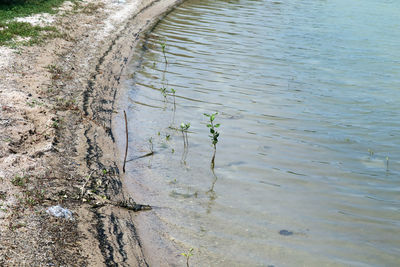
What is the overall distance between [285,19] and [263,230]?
14.4 m

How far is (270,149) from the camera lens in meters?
8.09

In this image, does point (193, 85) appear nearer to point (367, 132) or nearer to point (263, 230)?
point (367, 132)

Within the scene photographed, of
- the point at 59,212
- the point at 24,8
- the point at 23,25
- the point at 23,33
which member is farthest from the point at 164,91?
the point at 24,8

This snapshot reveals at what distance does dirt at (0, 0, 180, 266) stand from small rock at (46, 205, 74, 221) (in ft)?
0.20

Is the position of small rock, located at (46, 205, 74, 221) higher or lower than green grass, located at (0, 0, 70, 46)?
lower

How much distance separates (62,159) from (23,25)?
7.40 metres

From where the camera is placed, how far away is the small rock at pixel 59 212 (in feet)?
16.9

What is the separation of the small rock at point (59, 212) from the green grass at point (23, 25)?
6.92 metres

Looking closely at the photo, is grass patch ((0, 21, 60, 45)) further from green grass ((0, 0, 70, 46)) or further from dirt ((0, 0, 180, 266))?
dirt ((0, 0, 180, 266))

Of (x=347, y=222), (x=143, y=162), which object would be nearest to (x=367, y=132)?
(x=347, y=222)

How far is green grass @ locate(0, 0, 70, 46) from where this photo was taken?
11289 mm

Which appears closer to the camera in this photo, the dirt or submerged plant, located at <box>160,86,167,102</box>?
the dirt

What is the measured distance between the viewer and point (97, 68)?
1126 centimetres

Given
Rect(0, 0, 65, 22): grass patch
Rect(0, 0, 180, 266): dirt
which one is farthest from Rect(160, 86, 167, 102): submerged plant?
Rect(0, 0, 65, 22): grass patch
